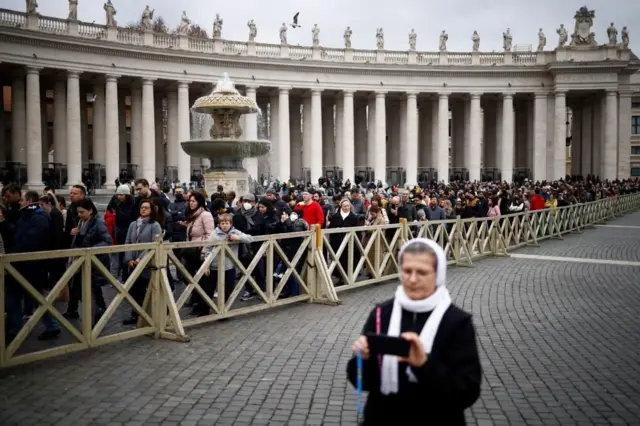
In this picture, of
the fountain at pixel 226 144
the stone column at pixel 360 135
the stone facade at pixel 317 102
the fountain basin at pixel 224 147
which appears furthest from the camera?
the stone column at pixel 360 135

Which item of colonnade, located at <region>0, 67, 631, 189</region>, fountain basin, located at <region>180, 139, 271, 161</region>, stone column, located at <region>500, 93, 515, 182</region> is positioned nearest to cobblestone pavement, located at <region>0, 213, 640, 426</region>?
fountain basin, located at <region>180, 139, 271, 161</region>

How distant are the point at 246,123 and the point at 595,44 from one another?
31675 millimetres

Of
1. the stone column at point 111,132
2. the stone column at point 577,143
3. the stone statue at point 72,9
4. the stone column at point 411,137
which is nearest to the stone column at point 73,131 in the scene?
the stone column at point 111,132

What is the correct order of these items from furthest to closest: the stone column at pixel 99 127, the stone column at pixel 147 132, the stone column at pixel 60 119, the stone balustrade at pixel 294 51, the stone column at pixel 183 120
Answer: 1. the stone column at pixel 183 120
2. the stone column at pixel 99 127
3. the stone column at pixel 147 132
4. the stone column at pixel 60 119
5. the stone balustrade at pixel 294 51

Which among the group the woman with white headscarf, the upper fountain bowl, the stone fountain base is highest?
the upper fountain bowl

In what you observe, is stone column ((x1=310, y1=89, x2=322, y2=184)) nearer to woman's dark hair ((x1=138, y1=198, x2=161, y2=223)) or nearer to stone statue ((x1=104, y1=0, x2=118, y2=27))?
stone statue ((x1=104, y1=0, x2=118, y2=27))

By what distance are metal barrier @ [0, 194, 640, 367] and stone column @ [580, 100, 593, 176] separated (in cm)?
4524

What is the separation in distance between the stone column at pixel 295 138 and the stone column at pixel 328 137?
302cm

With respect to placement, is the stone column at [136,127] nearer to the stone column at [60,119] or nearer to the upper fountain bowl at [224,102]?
the stone column at [60,119]

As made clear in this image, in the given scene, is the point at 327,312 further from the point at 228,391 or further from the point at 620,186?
the point at 620,186

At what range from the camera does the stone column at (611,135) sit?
55625 millimetres

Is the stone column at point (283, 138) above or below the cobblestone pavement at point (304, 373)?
above

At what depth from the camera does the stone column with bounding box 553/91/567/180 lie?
55.3 metres

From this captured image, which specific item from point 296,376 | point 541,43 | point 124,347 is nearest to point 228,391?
point 296,376
